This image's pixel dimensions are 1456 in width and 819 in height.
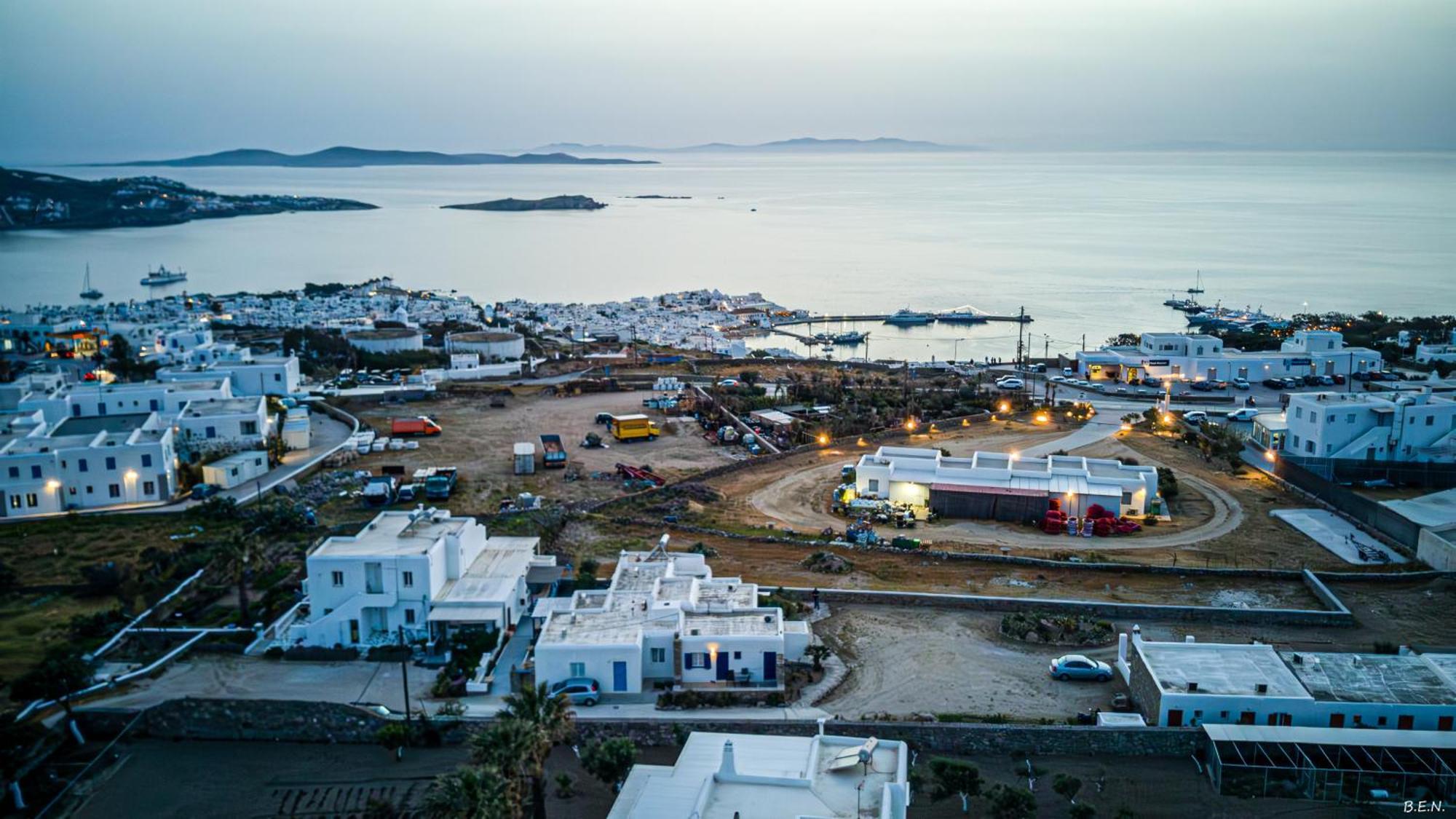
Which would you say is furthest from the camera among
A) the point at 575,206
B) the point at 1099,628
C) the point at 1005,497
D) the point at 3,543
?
the point at 575,206

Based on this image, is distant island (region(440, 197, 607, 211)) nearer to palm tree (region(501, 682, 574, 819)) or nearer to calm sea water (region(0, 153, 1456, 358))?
calm sea water (region(0, 153, 1456, 358))

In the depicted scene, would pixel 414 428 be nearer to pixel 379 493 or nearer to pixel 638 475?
pixel 379 493

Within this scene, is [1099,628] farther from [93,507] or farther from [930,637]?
[93,507]

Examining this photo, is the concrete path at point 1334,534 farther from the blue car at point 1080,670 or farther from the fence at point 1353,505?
the blue car at point 1080,670

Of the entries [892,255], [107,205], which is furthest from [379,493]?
[107,205]

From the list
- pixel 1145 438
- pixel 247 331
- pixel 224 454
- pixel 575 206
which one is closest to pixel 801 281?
pixel 247 331

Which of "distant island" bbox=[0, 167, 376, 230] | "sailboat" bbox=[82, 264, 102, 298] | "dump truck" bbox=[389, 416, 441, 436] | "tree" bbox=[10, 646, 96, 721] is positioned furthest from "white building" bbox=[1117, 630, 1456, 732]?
"distant island" bbox=[0, 167, 376, 230]

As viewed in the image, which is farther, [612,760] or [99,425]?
[99,425]
